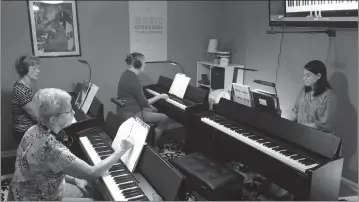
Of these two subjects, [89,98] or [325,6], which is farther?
[89,98]

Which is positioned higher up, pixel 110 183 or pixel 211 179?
pixel 110 183

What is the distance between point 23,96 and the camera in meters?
2.86

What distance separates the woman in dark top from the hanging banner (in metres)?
1.69

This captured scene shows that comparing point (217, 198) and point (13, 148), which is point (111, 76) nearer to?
point (13, 148)

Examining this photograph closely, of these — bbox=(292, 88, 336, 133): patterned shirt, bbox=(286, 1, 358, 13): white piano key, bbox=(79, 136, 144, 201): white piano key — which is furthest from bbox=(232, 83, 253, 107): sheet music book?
bbox=(79, 136, 144, 201): white piano key

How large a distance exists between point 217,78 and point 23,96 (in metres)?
2.56

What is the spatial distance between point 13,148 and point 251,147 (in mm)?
3071

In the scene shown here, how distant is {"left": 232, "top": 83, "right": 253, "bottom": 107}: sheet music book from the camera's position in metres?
2.77

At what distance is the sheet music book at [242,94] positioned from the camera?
2.77 m

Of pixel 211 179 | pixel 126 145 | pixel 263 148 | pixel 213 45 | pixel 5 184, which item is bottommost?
pixel 5 184

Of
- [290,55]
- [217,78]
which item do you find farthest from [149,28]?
[290,55]

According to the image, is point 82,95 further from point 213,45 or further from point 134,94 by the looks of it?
point 213,45

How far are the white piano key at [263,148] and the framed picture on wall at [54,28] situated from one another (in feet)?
7.25

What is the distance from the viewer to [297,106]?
9.66 ft
